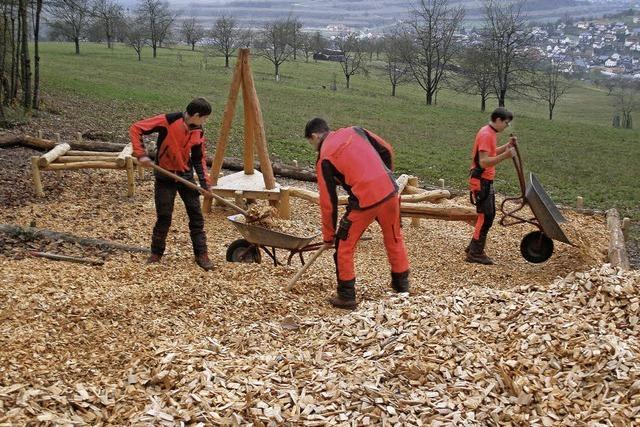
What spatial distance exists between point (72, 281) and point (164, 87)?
27.2m

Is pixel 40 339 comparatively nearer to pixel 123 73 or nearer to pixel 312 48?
pixel 123 73

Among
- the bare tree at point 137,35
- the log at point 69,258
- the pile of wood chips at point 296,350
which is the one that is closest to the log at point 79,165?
the log at point 69,258

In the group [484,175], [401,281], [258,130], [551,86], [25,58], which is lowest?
[401,281]

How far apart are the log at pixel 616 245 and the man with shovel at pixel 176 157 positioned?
451cm

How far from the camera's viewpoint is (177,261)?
7207 mm

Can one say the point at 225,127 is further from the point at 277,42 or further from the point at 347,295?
the point at 277,42

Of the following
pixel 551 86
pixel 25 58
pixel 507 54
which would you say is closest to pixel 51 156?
pixel 25 58

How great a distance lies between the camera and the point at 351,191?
5668 millimetres

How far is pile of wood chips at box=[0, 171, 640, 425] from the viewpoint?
3809 millimetres

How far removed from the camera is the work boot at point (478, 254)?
814 centimetres

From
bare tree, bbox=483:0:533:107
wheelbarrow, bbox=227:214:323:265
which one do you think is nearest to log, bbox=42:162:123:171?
wheelbarrow, bbox=227:214:323:265

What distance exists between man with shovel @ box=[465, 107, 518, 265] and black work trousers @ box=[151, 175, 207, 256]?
125 inches

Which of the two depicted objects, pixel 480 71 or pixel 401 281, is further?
pixel 480 71

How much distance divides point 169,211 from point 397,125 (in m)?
20.2
